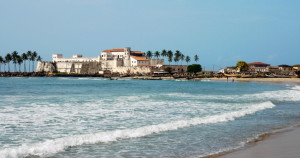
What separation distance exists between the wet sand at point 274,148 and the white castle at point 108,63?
108 metres

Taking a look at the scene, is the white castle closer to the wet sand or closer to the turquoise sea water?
the turquoise sea water

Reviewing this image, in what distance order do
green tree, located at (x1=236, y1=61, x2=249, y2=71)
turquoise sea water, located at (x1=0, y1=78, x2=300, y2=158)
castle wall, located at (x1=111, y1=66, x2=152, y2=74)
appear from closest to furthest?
turquoise sea water, located at (x1=0, y1=78, x2=300, y2=158), green tree, located at (x1=236, y1=61, x2=249, y2=71), castle wall, located at (x1=111, y1=66, x2=152, y2=74)

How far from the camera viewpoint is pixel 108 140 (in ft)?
33.8

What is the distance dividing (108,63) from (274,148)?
12348 centimetres

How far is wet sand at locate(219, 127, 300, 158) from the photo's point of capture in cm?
800

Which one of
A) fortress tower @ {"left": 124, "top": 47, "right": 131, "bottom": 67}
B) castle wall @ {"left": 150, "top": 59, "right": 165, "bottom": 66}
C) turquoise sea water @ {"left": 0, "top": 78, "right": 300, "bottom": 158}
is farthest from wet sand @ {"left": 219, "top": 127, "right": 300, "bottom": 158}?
fortress tower @ {"left": 124, "top": 47, "right": 131, "bottom": 67}

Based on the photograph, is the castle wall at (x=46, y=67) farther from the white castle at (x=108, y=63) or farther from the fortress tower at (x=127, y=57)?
the fortress tower at (x=127, y=57)

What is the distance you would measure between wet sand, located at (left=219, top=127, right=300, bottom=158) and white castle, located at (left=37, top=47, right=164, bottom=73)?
108143 mm

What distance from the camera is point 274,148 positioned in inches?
348

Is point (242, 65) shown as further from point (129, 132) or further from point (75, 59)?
point (129, 132)

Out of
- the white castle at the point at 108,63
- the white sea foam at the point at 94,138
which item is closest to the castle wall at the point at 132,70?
the white castle at the point at 108,63

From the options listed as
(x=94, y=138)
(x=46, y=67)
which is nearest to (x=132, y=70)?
(x=46, y=67)

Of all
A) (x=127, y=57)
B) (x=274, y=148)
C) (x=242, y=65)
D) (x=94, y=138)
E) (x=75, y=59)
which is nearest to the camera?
(x=274, y=148)

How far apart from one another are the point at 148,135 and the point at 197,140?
186 centimetres
